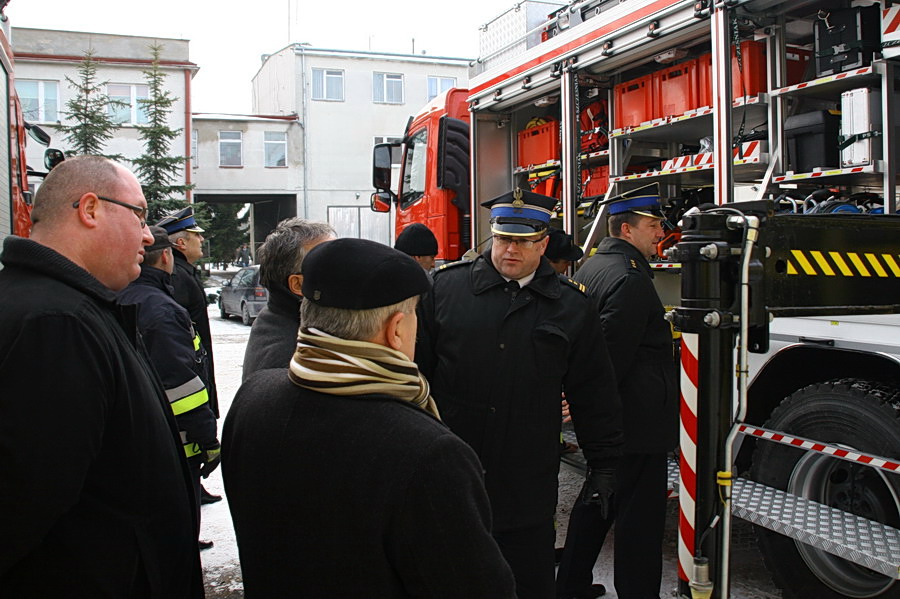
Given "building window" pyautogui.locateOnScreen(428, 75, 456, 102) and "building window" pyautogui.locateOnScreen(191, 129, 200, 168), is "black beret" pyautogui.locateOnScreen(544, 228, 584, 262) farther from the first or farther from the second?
"building window" pyautogui.locateOnScreen(428, 75, 456, 102)

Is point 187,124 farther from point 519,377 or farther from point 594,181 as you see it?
point 519,377

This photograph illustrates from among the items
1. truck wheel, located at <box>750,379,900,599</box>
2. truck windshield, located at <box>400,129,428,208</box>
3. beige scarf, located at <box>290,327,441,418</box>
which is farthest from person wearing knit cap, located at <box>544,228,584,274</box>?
truck windshield, located at <box>400,129,428,208</box>

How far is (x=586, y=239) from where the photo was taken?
5391 millimetres

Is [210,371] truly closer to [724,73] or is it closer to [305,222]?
[305,222]

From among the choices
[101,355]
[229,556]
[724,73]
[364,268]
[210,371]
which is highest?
[724,73]

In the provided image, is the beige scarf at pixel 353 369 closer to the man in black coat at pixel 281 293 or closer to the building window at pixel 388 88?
the man in black coat at pixel 281 293

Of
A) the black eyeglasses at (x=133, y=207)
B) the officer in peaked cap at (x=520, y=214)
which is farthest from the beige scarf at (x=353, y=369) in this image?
the officer in peaked cap at (x=520, y=214)

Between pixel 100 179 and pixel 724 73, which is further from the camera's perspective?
pixel 724 73

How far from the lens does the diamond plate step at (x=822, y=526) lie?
3.08 m

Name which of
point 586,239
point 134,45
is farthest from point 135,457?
point 134,45

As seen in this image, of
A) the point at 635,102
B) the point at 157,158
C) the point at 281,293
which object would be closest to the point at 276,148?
the point at 157,158

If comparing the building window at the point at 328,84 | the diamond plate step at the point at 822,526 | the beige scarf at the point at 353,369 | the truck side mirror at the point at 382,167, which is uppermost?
the building window at the point at 328,84

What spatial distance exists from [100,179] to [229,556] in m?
3.11

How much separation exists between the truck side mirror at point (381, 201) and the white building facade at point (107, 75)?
20.5m
